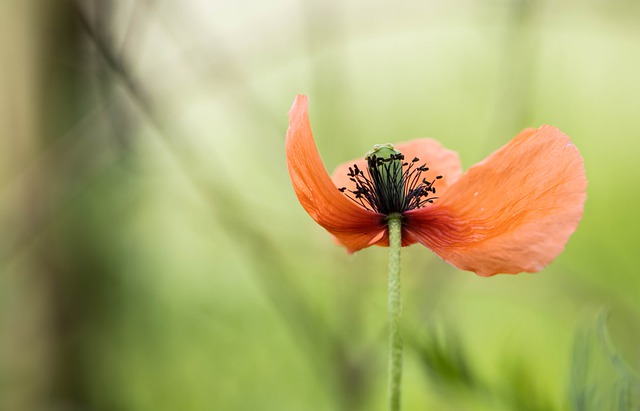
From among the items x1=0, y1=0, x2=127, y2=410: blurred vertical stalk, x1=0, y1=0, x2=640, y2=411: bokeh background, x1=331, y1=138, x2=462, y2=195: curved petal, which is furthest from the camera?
x1=0, y1=0, x2=127, y2=410: blurred vertical stalk

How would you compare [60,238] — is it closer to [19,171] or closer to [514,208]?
[19,171]

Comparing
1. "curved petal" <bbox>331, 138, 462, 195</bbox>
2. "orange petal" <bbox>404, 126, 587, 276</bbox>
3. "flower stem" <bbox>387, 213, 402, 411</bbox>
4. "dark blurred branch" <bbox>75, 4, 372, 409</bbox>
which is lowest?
"flower stem" <bbox>387, 213, 402, 411</bbox>

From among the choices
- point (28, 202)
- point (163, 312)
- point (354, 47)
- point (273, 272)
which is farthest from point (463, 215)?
point (163, 312)

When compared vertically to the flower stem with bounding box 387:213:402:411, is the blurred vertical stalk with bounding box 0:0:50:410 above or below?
above

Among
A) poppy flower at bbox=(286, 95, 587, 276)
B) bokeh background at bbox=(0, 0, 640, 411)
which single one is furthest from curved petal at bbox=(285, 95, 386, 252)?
bokeh background at bbox=(0, 0, 640, 411)

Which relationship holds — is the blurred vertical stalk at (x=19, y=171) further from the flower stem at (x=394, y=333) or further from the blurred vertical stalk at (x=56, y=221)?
the flower stem at (x=394, y=333)

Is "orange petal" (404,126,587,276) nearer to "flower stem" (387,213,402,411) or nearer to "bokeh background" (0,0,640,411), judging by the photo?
"flower stem" (387,213,402,411)

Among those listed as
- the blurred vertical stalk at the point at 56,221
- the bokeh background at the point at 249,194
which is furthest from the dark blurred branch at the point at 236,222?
the blurred vertical stalk at the point at 56,221
